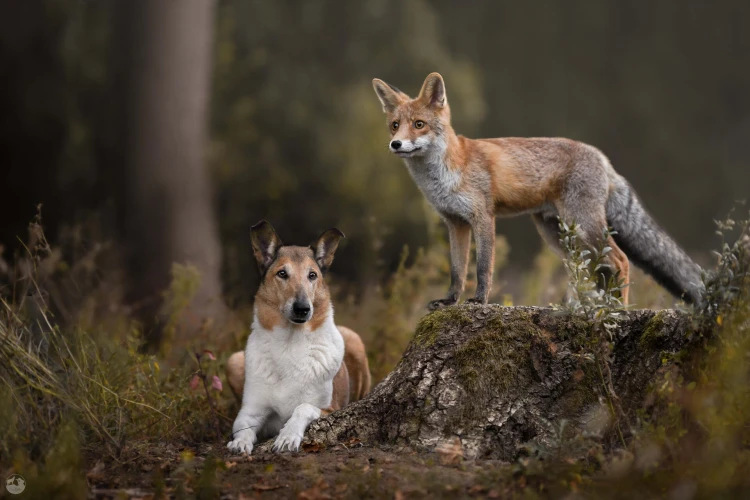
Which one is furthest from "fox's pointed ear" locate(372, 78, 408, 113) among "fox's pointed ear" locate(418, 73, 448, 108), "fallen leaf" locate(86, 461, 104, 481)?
"fallen leaf" locate(86, 461, 104, 481)

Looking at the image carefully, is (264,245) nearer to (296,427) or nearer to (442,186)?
(296,427)

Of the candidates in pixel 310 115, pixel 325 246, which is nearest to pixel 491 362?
pixel 325 246

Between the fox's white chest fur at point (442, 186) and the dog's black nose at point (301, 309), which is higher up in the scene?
the fox's white chest fur at point (442, 186)

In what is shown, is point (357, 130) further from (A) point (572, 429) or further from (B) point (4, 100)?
(A) point (572, 429)

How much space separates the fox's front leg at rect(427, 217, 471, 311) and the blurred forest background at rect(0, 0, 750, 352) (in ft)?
3.30

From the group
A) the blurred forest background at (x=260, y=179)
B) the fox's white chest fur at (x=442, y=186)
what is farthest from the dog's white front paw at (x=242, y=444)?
the fox's white chest fur at (x=442, y=186)

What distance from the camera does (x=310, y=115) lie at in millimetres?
16312

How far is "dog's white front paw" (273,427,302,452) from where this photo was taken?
5.21 metres

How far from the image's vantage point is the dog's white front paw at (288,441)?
205 inches

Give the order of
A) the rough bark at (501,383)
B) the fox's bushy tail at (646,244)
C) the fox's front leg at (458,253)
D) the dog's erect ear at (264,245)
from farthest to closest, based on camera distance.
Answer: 1. the fox's bushy tail at (646,244)
2. the fox's front leg at (458,253)
3. the dog's erect ear at (264,245)
4. the rough bark at (501,383)

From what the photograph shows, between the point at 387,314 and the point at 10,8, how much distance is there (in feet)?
38.1

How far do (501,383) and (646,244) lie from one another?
95.7 inches

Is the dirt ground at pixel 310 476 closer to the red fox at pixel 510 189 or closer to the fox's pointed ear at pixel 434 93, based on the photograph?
the red fox at pixel 510 189

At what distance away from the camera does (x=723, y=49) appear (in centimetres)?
2511
